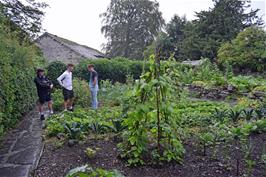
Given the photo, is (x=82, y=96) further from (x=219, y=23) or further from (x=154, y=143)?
(x=219, y=23)

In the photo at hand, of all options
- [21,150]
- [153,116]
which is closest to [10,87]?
[21,150]

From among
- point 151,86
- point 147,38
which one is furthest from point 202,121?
point 147,38

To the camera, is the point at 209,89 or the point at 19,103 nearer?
the point at 19,103

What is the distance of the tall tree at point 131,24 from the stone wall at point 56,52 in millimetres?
13751

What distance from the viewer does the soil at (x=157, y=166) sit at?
13.6 ft

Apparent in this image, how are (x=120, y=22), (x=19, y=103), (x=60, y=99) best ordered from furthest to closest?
(x=120, y=22), (x=60, y=99), (x=19, y=103)

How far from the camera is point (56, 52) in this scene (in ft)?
94.7

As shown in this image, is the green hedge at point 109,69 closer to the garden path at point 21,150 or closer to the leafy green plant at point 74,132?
the garden path at point 21,150

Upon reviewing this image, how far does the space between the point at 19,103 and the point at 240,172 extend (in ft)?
22.7

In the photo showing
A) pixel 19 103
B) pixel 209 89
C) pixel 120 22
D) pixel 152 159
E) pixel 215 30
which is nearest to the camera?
pixel 152 159

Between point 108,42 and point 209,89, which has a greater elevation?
point 108,42

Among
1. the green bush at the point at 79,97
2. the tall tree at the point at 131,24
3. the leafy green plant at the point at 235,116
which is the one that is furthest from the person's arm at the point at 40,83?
the tall tree at the point at 131,24

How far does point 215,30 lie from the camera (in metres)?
34.9

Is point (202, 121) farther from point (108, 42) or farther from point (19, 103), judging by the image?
point (108, 42)
